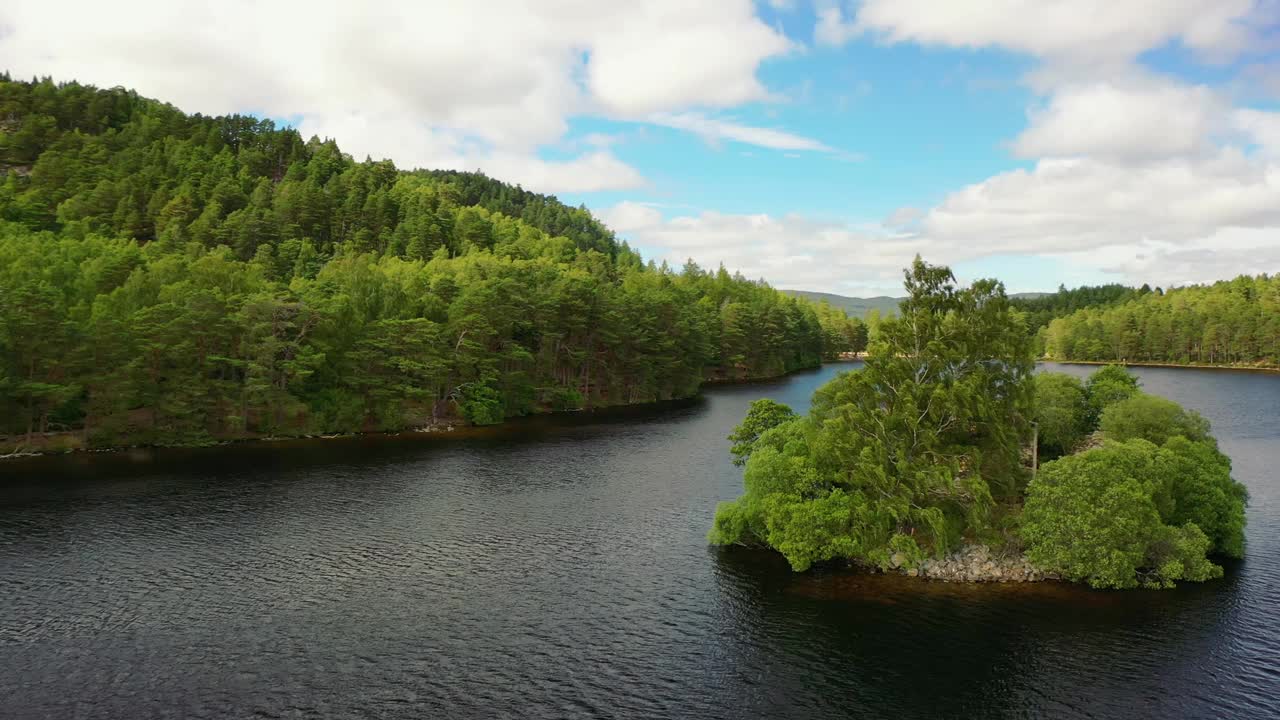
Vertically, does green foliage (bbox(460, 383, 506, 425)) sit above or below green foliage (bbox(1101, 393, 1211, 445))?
below

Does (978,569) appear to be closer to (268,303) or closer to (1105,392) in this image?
(1105,392)

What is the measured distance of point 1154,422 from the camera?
2009 inches

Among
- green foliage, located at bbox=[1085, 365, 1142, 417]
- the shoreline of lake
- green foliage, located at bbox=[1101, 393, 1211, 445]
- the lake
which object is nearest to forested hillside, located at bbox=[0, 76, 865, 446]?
the shoreline of lake

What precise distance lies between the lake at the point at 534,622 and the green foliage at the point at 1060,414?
1289cm

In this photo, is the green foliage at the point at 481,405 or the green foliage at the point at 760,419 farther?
the green foliage at the point at 481,405

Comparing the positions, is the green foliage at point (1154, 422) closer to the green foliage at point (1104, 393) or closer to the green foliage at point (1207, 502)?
the green foliage at point (1207, 502)

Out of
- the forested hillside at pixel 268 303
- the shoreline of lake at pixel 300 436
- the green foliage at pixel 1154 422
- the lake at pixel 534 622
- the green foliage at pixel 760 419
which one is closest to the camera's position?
the lake at pixel 534 622

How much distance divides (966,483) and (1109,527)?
7089 millimetres

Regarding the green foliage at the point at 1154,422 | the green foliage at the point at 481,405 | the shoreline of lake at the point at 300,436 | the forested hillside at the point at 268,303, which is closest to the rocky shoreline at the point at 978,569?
the green foliage at the point at 1154,422

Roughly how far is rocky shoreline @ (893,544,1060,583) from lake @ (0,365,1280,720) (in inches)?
46.8

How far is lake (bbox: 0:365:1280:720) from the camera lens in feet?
95.2

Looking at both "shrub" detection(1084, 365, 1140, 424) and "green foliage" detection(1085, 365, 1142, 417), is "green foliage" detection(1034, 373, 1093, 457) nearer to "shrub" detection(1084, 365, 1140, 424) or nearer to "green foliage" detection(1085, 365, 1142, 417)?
"green foliage" detection(1085, 365, 1142, 417)

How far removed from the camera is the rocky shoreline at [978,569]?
133ft

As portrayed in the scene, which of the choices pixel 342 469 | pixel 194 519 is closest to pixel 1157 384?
pixel 342 469
